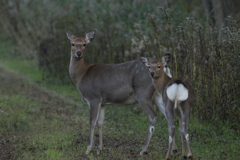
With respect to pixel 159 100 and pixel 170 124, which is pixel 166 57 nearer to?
pixel 159 100

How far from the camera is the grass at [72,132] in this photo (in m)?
5.62

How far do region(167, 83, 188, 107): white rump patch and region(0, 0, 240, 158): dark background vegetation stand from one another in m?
1.42

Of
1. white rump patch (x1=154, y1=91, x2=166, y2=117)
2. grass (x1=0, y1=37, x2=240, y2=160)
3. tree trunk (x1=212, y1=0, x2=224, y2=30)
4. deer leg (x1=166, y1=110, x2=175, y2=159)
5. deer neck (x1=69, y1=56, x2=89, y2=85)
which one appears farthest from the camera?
tree trunk (x1=212, y1=0, x2=224, y2=30)

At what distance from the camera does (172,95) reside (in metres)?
4.93

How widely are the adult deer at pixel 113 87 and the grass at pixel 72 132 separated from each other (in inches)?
16.6

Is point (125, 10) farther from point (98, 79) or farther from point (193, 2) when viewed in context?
point (98, 79)

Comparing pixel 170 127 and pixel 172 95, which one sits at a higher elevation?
pixel 172 95

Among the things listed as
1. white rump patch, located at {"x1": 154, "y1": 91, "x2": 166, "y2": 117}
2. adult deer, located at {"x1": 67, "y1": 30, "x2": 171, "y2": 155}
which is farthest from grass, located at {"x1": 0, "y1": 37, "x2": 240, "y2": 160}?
white rump patch, located at {"x1": 154, "y1": 91, "x2": 166, "y2": 117}

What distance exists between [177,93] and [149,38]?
3238 mm

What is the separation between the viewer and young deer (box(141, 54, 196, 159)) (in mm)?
4914

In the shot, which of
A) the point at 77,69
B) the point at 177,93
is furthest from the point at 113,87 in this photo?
the point at 177,93

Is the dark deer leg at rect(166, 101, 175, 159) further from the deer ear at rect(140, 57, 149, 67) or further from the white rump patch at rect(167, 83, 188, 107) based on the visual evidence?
the deer ear at rect(140, 57, 149, 67)

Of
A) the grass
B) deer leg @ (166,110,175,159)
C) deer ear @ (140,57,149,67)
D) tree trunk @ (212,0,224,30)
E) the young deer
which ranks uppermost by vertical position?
tree trunk @ (212,0,224,30)

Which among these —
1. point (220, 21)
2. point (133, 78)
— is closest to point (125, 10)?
point (220, 21)
